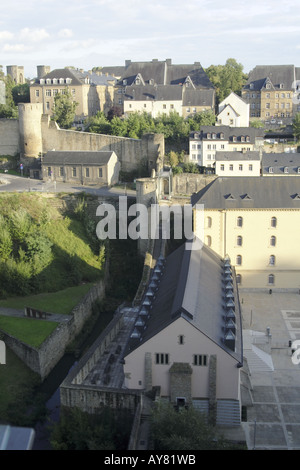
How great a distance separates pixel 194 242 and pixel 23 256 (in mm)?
9714

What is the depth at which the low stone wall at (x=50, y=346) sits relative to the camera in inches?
948

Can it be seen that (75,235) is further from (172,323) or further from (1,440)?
(1,440)

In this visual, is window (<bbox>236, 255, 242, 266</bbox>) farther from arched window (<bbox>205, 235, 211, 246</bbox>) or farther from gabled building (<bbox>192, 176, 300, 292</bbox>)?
arched window (<bbox>205, 235, 211, 246</bbox>)

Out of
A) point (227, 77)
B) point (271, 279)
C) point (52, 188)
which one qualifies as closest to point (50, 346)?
point (271, 279)

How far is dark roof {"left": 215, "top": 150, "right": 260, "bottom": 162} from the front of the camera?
155ft

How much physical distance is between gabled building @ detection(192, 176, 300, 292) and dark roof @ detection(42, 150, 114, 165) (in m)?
11.9

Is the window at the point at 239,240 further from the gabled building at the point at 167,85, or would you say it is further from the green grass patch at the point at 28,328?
the gabled building at the point at 167,85

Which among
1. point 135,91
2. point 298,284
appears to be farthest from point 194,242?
point 135,91

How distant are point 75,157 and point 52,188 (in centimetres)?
357

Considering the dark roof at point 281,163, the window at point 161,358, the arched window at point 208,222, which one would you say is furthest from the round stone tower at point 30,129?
the window at point 161,358

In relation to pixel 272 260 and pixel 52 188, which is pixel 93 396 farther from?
pixel 52 188

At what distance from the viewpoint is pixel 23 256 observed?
3020cm

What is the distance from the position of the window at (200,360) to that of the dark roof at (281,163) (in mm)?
29246

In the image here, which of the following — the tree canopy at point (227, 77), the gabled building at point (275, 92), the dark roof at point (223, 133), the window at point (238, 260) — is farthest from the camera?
the tree canopy at point (227, 77)
